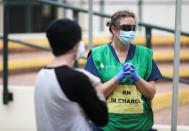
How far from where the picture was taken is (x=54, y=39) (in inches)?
127

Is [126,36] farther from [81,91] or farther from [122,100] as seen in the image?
[81,91]

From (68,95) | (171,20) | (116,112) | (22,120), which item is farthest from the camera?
(171,20)

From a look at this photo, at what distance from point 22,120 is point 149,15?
178 inches

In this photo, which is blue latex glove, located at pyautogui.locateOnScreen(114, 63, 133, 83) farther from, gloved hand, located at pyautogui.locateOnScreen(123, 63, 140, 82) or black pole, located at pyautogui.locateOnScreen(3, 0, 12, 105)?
black pole, located at pyautogui.locateOnScreen(3, 0, 12, 105)

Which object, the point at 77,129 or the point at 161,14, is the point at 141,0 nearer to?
the point at 161,14

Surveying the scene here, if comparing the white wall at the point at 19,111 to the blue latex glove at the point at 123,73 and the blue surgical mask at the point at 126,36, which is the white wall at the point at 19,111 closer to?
the blue surgical mask at the point at 126,36

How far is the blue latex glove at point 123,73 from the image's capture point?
385 centimetres

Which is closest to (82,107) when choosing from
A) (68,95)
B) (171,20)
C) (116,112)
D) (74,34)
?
(68,95)

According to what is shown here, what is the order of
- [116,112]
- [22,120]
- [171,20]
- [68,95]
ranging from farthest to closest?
[171,20]
[22,120]
[116,112]
[68,95]

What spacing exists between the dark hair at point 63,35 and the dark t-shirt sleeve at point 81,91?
0.43 feet

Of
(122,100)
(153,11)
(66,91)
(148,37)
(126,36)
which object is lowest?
(122,100)

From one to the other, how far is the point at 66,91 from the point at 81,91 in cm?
8

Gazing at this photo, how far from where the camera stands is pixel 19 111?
6.32 m

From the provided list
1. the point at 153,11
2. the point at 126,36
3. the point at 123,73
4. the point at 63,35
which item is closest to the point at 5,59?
the point at 126,36
